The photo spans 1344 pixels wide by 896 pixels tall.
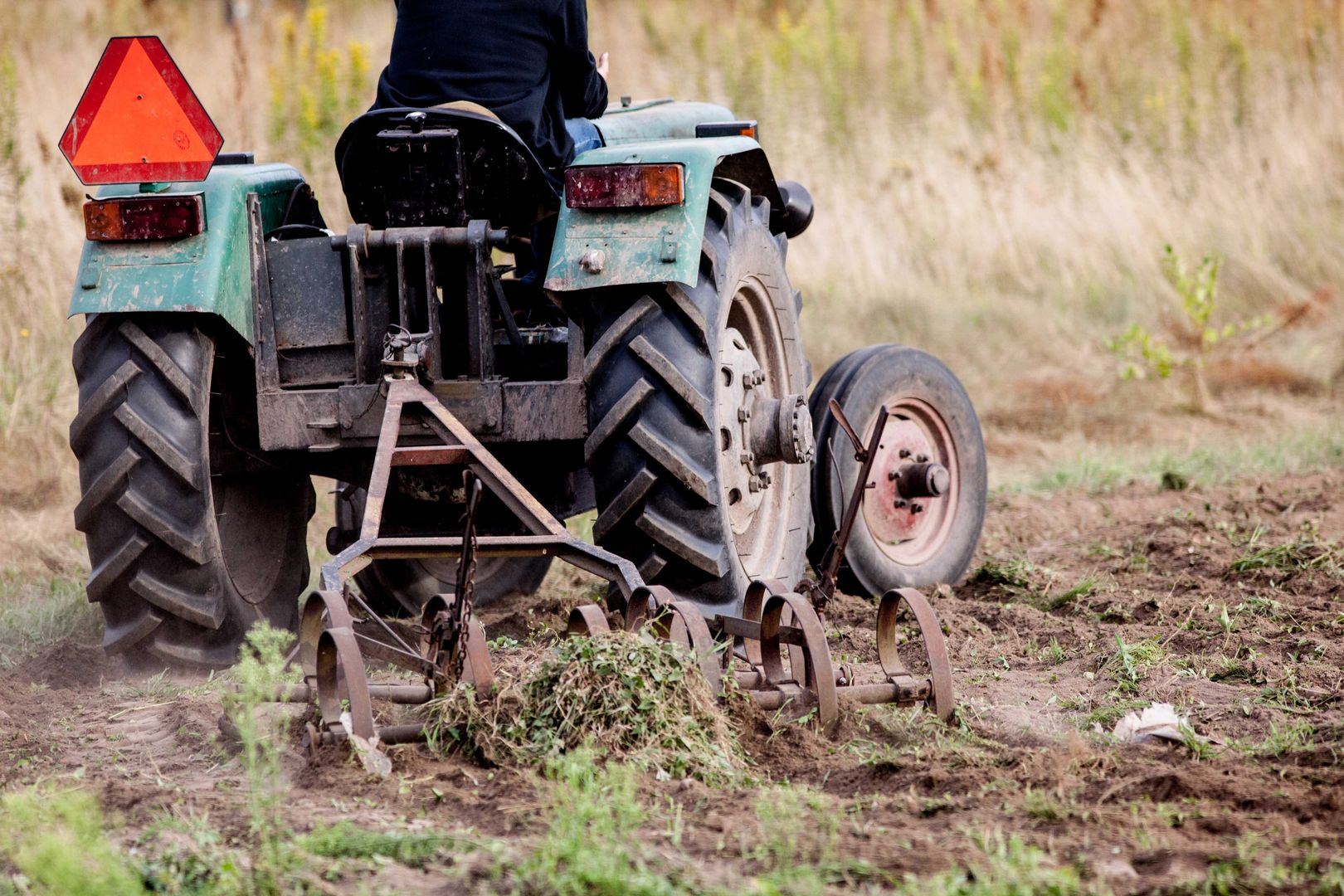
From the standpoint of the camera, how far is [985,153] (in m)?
12.3

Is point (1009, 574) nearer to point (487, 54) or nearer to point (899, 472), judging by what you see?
point (899, 472)

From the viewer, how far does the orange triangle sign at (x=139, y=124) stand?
4.46 metres

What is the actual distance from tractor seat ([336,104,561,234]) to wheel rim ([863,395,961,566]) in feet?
5.52

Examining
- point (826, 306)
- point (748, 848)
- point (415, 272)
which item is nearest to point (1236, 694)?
point (748, 848)

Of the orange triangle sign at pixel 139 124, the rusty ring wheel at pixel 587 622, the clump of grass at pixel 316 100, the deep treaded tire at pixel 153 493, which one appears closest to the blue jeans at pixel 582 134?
the orange triangle sign at pixel 139 124

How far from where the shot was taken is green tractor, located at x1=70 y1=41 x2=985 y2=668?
4.44 m

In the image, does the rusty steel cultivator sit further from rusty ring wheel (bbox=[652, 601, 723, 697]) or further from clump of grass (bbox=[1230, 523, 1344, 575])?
clump of grass (bbox=[1230, 523, 1344, 575])

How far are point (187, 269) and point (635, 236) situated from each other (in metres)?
1.26

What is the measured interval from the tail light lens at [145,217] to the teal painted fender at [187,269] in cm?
4

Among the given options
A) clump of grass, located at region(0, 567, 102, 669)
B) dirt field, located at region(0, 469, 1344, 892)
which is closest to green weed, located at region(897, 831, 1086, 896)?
dirt field, located at region(0, 469, 1344, 892)

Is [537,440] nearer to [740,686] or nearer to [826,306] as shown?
[740,686]

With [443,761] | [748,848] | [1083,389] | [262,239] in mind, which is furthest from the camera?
[1083,389]

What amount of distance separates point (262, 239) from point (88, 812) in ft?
7.14

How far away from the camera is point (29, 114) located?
9.02 metres
